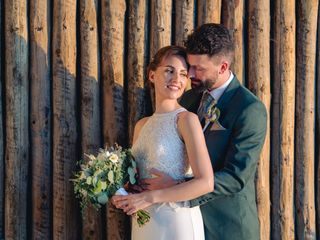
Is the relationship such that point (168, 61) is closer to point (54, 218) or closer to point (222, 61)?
point (222, 61)

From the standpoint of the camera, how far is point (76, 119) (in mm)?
4641

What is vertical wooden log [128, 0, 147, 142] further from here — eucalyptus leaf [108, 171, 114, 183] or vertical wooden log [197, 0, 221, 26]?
eucalyptus leaf [108, 171, 114, 183]

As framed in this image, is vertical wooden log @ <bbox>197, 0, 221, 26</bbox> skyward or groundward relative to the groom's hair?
skyward

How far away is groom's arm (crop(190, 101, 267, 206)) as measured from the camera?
3674 mm

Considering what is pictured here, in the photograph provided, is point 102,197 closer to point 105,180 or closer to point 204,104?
point 105,180

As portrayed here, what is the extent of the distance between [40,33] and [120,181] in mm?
1595

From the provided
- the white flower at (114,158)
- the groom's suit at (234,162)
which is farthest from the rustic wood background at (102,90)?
the white flower at (114,158)

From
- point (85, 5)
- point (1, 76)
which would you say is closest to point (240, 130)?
point (85, 5)

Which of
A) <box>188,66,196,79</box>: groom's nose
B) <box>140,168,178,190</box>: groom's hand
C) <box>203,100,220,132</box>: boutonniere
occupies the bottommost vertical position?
<box>140,168,178,190</box>: groom's hand

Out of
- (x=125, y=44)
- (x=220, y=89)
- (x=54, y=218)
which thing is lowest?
(x=54, y=218)

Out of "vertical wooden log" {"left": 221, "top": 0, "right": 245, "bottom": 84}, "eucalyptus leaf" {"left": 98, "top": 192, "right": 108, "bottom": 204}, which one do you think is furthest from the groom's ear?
"eucalyptus leaf" {"left": 98, "top": 192, "right": 108, "bottom": 204}

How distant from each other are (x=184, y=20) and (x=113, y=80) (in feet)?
2.63

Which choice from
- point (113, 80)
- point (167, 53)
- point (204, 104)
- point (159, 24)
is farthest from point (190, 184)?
point (159, 24)

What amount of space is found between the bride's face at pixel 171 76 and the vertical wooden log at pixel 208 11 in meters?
0.93
